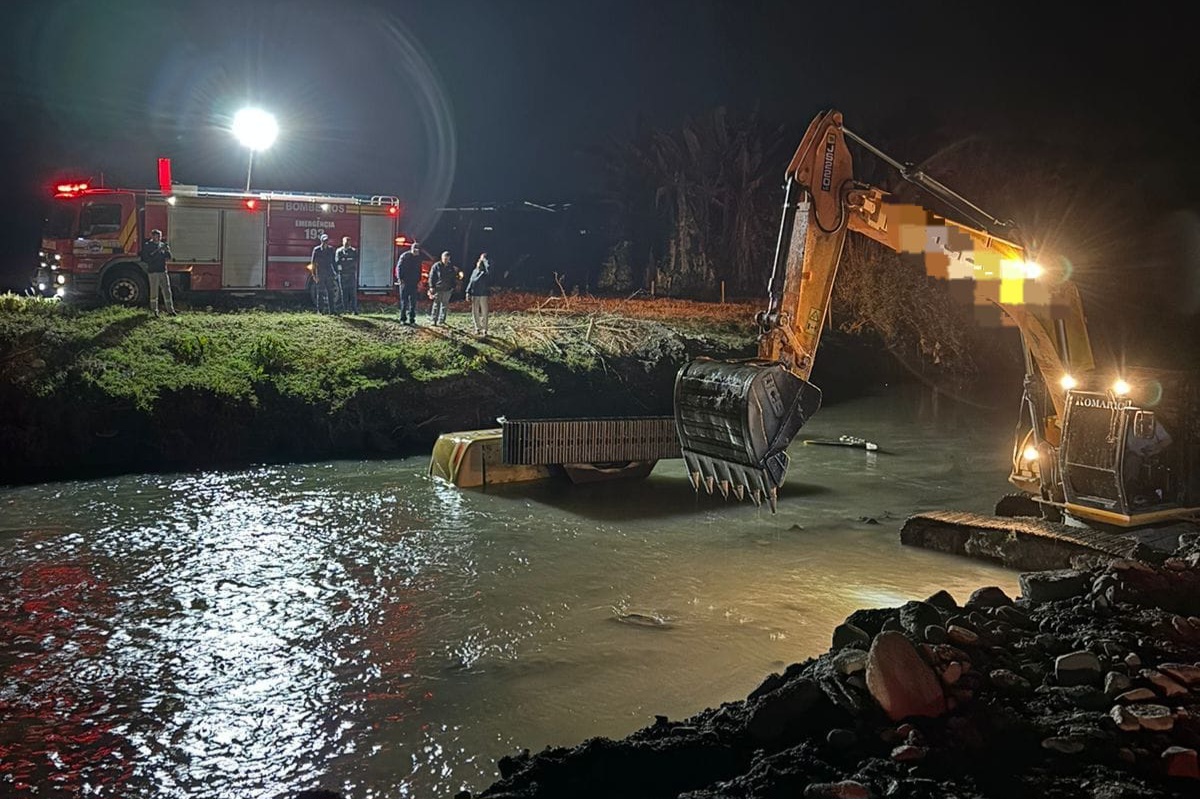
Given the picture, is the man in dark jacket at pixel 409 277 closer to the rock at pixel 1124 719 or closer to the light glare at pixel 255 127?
the light glare at pixel 255 127

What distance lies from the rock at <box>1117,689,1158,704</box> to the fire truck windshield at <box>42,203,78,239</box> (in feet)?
78.6

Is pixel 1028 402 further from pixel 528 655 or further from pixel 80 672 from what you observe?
pixel 80 672

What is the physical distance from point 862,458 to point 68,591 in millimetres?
14495

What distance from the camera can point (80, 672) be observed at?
26.0 ft

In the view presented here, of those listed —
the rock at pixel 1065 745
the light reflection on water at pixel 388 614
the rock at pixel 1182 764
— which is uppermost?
the rock at pixel 1182 764

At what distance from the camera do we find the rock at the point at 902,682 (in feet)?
18.3

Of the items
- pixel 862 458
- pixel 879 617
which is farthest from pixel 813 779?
pixel 862 458

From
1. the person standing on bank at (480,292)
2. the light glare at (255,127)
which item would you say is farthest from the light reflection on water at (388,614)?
the light glare at (255,127)

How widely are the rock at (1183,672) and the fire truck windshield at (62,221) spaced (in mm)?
24012

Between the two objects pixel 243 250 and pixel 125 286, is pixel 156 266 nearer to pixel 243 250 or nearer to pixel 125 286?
pixel 125 286

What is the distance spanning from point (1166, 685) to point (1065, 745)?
0.92 metres

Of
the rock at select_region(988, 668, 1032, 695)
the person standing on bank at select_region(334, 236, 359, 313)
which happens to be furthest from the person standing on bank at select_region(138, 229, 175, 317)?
the rock at select_region(988, 668, 1032, 695)

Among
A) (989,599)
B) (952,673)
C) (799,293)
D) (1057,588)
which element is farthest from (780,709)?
(799,293)

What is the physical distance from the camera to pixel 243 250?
2511 centimetres
